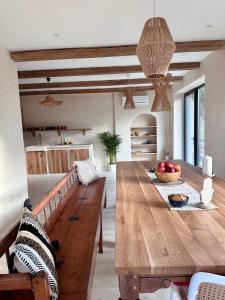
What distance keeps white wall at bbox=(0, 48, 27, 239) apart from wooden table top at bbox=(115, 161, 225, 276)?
81.9 inches

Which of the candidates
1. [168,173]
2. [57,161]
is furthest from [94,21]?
[57,161]

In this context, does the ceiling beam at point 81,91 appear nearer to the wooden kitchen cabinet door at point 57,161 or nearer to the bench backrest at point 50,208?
the wooden kitchen cabinet door at point 57,161

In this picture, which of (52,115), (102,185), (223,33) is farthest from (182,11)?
(52,115)

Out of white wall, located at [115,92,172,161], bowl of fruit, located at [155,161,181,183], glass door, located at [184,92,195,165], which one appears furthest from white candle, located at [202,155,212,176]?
white wall, located at [115,92,172,161]

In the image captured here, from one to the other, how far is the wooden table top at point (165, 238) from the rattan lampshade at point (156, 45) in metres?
0.99

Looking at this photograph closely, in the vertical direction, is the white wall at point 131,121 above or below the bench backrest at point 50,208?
above

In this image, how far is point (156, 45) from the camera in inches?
62.5

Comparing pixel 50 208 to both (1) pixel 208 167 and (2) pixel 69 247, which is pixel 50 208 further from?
(1) pixel 208 167

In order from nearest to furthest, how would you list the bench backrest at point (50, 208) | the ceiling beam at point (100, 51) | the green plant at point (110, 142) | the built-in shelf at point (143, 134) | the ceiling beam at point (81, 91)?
1. the bench backrest at point (50, 208)
2. the ceiling beam at point (100, 51)
3. the ceiling beam at point (81, 91)
4. the green plant at point (110, 142)
5. the built-in shelf at point (143, 134)

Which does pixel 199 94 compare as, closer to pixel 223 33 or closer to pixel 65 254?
pixel 223 33

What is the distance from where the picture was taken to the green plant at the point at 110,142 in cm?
761

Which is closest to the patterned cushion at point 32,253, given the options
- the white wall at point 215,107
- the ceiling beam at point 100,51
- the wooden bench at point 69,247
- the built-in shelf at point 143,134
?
the wooden bench at point 69,247

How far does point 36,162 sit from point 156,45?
6.44 meters

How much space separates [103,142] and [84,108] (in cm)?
130
